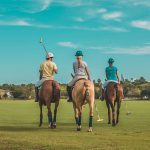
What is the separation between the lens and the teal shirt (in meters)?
20.4

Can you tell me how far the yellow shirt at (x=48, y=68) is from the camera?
1895 cm

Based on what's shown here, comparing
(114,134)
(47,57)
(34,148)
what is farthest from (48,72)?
(34,148)

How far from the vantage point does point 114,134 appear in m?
15.5

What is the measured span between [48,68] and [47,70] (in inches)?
3.7

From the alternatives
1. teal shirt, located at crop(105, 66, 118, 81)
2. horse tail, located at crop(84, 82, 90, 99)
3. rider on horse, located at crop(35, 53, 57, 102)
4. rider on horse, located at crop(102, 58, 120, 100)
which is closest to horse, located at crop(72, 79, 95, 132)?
horse tail, located at crop(84, 82, 90, 99)

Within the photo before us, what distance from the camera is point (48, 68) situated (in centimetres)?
1905

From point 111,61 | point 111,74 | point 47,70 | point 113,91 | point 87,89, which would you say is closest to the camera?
point 87,89

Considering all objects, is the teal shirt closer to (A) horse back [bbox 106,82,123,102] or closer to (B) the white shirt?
(A) horse back [bbox 106,82,123,102]

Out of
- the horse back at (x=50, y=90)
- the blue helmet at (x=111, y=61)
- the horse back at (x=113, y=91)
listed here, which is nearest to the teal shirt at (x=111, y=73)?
the blue helmet at (x=111, y=61)

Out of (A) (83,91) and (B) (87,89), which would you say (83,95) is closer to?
(A) (83,91)

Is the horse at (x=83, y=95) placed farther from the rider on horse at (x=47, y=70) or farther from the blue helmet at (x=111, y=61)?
the blue helmet at (x=111, y=61)

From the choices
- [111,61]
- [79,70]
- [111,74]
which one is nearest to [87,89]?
[79,70]

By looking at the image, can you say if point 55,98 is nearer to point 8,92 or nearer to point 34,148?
point 34,148

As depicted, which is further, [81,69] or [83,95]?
[81,69]
